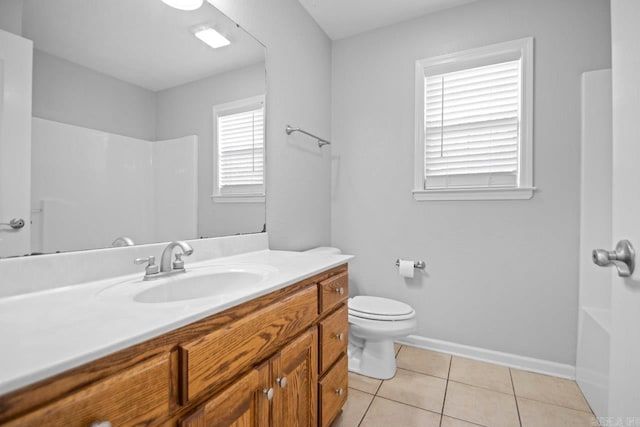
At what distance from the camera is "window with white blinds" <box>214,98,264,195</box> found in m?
1.49

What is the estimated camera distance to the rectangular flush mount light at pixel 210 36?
138cm

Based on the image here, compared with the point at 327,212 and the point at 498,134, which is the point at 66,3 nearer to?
the point at 327,212

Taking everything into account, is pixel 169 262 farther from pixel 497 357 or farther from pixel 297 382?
pixel 497 357

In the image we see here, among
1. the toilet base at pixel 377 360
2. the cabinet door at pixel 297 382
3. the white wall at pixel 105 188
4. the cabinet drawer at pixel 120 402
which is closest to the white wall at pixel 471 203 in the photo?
the toilet base at pixel 377 360

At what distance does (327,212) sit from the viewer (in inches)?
101

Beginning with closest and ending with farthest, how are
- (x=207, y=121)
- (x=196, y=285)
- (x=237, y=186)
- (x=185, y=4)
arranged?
(x=196, y=285)
(x=185, y=4)
(x=207, y=121)
(x=237, y=186)

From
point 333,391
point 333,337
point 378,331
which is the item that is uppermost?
point 333,337

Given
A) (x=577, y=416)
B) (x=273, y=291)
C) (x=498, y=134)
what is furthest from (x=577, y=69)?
(x=273, y=291)

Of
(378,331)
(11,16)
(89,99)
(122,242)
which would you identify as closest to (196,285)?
(122,242)

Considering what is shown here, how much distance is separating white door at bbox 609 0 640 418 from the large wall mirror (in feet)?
4.67

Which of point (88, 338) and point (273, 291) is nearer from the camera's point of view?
point (88, 338)

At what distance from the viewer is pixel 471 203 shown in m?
2.10

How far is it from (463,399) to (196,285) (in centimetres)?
157

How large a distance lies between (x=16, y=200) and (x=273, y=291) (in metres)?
0.77
